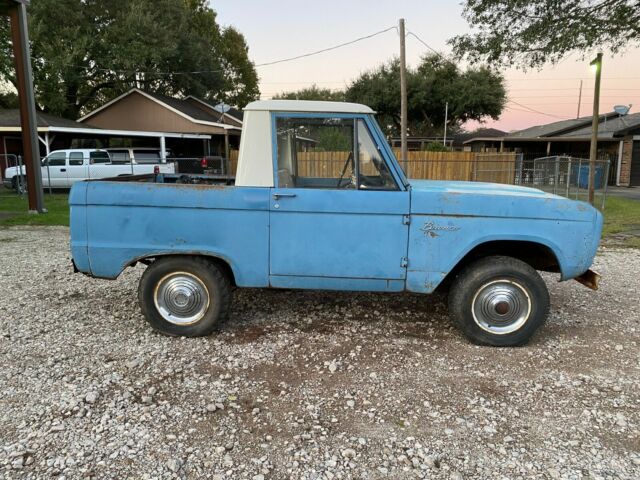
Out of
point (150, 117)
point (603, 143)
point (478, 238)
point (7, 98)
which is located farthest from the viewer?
point (7, 98)

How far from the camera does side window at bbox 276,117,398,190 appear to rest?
4.04 m

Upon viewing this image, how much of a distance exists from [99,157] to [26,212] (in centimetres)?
716

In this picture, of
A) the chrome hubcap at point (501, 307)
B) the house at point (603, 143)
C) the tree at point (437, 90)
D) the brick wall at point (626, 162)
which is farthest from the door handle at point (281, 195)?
the tree at point (437, 90)

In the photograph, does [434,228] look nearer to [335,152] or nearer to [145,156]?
[335,152]

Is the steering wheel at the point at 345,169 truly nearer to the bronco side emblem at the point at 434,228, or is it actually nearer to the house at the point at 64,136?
the bronco side emblem at the point at 434,228

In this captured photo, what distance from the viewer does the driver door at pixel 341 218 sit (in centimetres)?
399

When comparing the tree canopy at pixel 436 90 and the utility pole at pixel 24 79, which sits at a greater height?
the tree canopy at pixel 436 90

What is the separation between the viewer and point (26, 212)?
12.5 meters

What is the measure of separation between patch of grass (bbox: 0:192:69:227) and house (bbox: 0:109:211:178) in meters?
4.04

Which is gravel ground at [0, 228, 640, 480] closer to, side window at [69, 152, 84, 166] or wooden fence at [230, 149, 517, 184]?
wooden fence at [230, 149, 517, 184]

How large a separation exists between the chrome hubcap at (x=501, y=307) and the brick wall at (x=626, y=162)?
87.3ft

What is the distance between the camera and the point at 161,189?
4062 millimetres

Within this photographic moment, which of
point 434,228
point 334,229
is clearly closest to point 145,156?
point 334,229

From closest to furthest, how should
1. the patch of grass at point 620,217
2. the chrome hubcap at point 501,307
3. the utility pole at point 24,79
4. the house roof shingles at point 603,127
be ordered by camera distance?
the chrome hubcap at point 501,307 → the patch of grass at point 620,217 → the utility pole at point 24,79 → the house roof shingles at point 603,127
